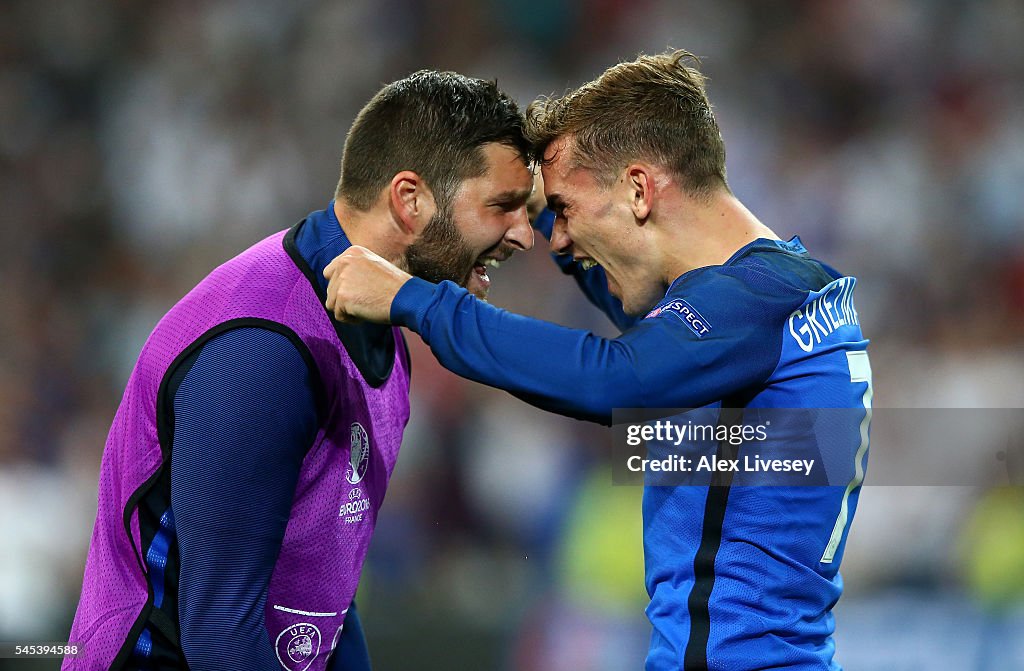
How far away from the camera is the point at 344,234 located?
2811mm

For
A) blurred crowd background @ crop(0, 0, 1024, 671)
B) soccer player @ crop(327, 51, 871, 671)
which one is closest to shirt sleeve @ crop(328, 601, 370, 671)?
soccer player @ crop(327, 51, 871, 671)

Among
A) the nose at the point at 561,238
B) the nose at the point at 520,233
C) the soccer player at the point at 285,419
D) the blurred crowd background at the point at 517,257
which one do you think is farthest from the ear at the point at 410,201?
the blurred crowd background at the point at 517,257

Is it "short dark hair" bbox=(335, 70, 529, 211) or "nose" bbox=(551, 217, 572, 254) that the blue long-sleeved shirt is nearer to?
"short dark hair" bbox=(335, 70, 529, 211)

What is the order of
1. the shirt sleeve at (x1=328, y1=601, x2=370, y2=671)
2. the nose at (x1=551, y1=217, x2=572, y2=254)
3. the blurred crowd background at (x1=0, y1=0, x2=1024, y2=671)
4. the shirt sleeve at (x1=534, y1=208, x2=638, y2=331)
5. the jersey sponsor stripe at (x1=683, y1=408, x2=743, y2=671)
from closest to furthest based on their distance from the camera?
1. the jersey sponsor stripe at (x1=683, y1=408, x2=743, y2=671)
2. the nose at (x1=551, y1=217, x2=572, y2=254)
3. the shirt sleeve at (x1=328, y1=601, x2=370, y2=671)
4. the shirt sleeve at (x1=534, y1=208, x2=638, y2=331)
5. the blurred crowd background at (x1=0, y1=0, x2=1024, y2=671)

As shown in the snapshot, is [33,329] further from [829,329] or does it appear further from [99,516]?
[829,329]

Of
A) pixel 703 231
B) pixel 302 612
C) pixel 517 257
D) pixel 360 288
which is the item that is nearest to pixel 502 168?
pixel 703 231

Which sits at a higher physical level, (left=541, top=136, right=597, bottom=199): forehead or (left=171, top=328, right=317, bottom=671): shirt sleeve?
(left=541, top=136, right=597, bottom=199): forehead

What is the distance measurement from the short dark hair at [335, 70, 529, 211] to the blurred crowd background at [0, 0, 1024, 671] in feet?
9.53

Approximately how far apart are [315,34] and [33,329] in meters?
2.89

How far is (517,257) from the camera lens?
7.27m

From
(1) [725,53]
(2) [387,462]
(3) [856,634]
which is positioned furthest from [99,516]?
(1) [725,53]

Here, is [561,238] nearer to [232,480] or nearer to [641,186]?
[641,186]

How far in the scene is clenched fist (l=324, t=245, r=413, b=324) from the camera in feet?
7.92

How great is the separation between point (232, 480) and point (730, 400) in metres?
1.12
